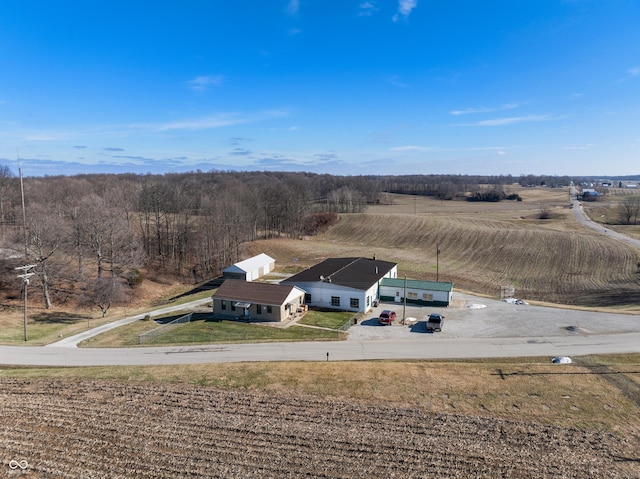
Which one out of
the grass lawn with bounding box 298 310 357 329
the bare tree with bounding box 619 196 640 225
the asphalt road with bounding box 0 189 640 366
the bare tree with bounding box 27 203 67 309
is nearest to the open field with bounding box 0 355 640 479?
the asphalt road with bounding box 0 189 640 366

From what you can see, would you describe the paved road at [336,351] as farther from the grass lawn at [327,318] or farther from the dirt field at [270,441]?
the dirt field at [270,441]

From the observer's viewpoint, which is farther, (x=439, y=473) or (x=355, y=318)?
(x=355, y=318)

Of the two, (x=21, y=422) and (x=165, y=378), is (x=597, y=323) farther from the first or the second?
(x=21, y=422)

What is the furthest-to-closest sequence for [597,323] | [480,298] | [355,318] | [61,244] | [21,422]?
1. [61,244]
2. [480,298]
3. [355,318]
4. [597,323]
5. [21,422]

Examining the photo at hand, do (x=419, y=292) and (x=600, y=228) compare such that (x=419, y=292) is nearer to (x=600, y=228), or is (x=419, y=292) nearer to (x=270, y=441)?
(x=270, y=441)

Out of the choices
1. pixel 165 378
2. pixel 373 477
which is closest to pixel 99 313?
pixel 165 378

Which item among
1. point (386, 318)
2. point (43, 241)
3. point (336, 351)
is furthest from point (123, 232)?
point (336, 351)

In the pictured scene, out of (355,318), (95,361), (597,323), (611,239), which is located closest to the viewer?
(95,361)

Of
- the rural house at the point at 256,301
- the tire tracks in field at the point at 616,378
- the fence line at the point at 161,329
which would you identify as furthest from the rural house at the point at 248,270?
the tire tracks in field at the point at 616,378
